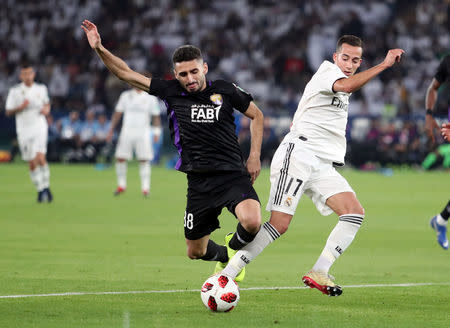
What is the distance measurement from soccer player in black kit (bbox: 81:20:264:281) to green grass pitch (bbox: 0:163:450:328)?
84 centimetres

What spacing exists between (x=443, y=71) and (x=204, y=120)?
14.6 ft

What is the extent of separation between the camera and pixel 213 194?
335 inches

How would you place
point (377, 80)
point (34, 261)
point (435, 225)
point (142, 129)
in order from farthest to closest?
point (377, 80)
point (142, 129)
point (435, 225)
point (34, 261)

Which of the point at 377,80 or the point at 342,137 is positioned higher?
the point at 342,137

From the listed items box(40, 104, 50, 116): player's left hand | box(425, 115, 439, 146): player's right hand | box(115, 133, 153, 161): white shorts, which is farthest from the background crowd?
box(425, 115, 439, 146): player's right hand

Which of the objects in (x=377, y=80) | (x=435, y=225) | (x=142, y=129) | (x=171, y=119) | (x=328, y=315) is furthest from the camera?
(x=377, y=80)

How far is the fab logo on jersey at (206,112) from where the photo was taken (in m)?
8.44

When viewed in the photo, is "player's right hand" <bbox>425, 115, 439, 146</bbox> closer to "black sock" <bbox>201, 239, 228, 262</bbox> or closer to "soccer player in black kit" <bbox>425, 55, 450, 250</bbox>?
"soccer player in black kit" <bbox>425, 55, 450, 250</bbox>

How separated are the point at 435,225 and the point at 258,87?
2368 centimetres

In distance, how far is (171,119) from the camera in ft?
28.2

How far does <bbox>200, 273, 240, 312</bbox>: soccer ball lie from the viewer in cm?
770

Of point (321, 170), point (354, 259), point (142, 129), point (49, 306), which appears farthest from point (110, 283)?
point (142, 129)

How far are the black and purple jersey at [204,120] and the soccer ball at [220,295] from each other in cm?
113

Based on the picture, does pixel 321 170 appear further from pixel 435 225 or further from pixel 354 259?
pixel 435 225
